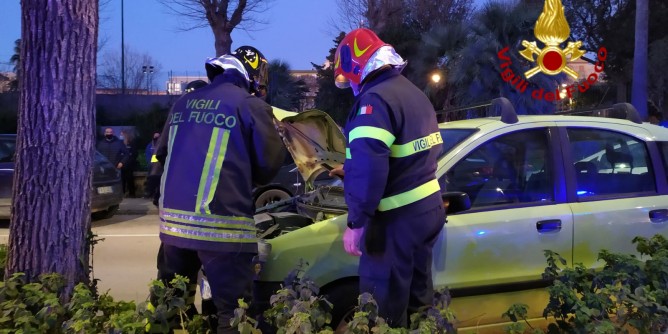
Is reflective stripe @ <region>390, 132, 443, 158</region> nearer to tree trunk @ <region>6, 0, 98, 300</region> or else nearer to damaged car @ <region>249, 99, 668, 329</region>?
damaged car @ <region>249, 99, 668, 329</region>

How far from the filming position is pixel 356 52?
309 cm

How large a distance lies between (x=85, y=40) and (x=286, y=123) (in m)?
1.45

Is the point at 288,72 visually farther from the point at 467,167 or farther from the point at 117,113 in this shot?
the point at 467,167

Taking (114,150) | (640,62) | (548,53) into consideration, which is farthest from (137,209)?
(640,62)

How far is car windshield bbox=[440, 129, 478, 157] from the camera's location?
388cm

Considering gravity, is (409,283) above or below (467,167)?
below

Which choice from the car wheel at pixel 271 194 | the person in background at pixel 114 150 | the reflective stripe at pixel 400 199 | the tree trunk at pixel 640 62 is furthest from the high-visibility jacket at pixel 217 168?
the tree trunk at pixel 640 62

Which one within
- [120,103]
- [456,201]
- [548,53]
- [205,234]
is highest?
[548,53]

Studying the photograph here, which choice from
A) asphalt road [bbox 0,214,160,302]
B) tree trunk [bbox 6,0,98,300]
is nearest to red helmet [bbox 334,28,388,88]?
tree trunk [bbox 6,0,98,300]

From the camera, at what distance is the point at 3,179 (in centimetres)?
1002

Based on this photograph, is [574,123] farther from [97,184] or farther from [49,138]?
[97,184]

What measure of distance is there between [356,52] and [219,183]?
3.18ft

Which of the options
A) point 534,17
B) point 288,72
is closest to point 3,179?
point 534,17

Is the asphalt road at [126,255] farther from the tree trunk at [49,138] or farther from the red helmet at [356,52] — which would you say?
the red helmet at [356,52]
